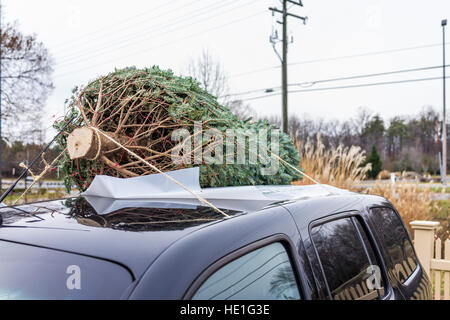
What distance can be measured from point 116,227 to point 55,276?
26 cm

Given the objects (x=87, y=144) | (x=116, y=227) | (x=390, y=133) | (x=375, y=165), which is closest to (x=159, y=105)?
(x=87, y=144)

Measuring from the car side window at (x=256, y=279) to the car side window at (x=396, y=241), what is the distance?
1098 mm

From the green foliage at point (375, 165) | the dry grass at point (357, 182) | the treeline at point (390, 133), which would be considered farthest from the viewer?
the treeline at point (390, 133)

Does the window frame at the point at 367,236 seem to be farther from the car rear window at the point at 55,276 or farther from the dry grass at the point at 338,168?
the dry grass at the point at 338,168

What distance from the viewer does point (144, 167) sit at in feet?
8.35

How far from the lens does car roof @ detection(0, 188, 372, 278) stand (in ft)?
3.69

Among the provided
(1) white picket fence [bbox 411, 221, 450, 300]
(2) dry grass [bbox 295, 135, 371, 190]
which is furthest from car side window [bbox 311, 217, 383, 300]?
(2) dry grass [bbox 295, 135, 371, 190]

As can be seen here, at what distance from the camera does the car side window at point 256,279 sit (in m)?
1.10

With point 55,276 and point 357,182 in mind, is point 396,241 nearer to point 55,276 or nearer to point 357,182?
point 55,276

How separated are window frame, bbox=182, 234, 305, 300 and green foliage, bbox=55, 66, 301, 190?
4.53ft

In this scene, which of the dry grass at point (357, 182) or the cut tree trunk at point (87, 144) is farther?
the dry grass at point (357, 182)

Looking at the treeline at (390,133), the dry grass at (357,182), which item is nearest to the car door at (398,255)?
the dry grass at (357,182)
